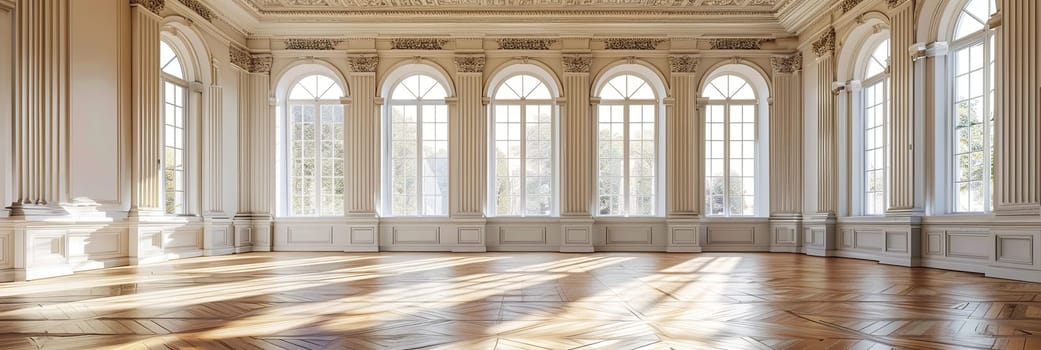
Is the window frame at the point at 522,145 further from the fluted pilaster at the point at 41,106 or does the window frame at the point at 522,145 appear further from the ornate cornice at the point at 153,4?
the fluted pilaster at the point at 41,106

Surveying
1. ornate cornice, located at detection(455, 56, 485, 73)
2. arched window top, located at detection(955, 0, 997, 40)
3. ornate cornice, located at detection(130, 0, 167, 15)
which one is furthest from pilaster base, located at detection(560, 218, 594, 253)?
ornate cornice, located at detection(130, 0, 167, 15)

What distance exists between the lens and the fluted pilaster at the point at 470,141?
476 inches

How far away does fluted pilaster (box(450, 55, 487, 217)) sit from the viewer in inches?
476

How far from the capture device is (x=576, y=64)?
12.1 meters

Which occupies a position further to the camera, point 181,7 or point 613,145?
point 613,145

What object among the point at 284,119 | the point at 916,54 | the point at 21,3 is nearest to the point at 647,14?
the point at 916,54

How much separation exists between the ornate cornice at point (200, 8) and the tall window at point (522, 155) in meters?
4.88

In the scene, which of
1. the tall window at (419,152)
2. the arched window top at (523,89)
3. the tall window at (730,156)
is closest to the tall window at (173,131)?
the tall window at (419,152)

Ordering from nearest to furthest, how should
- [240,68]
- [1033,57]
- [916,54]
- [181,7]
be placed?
1. [1033,57]
2. [916,54]
3. [181,7]
4. [240,68]

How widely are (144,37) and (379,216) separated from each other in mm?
4753

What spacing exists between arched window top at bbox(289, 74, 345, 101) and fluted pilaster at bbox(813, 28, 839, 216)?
8.28m

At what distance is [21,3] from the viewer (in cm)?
712

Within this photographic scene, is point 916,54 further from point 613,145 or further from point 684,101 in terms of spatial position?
point 613,145

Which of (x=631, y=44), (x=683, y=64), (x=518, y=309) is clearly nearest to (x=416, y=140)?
(x=631, y=44)
